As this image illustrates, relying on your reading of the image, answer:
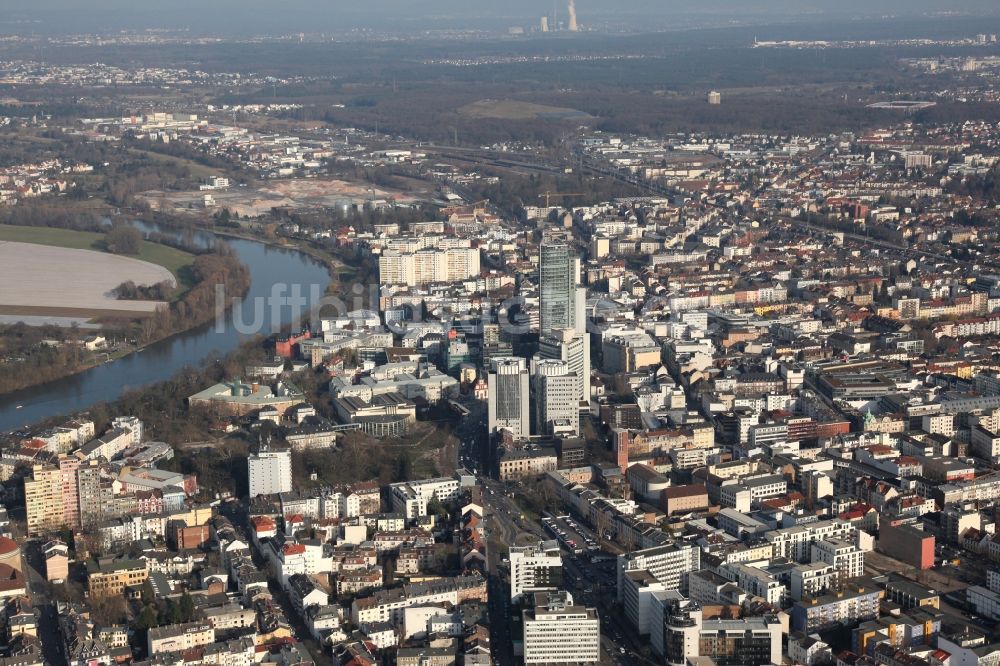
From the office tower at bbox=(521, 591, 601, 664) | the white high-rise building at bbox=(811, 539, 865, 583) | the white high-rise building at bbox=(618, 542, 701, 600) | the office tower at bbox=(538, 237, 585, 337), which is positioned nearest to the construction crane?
the office tower at bbox=(538, 237, 585, 337)

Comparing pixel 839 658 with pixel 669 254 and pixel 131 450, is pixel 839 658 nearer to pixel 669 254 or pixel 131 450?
pixel 131 450

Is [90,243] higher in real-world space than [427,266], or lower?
lower

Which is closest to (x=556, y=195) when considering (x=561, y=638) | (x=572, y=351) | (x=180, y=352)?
(x=180, y=352)

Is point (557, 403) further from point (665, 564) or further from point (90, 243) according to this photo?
point (90, 243)

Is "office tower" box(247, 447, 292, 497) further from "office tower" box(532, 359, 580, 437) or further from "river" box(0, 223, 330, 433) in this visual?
"river" box(0, 223, 330, 433)

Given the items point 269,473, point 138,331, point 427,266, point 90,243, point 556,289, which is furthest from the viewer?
point 90,243

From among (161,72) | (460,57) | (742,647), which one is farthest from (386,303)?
(460,57)

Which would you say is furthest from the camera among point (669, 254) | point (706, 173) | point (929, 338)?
point (706, 173)
